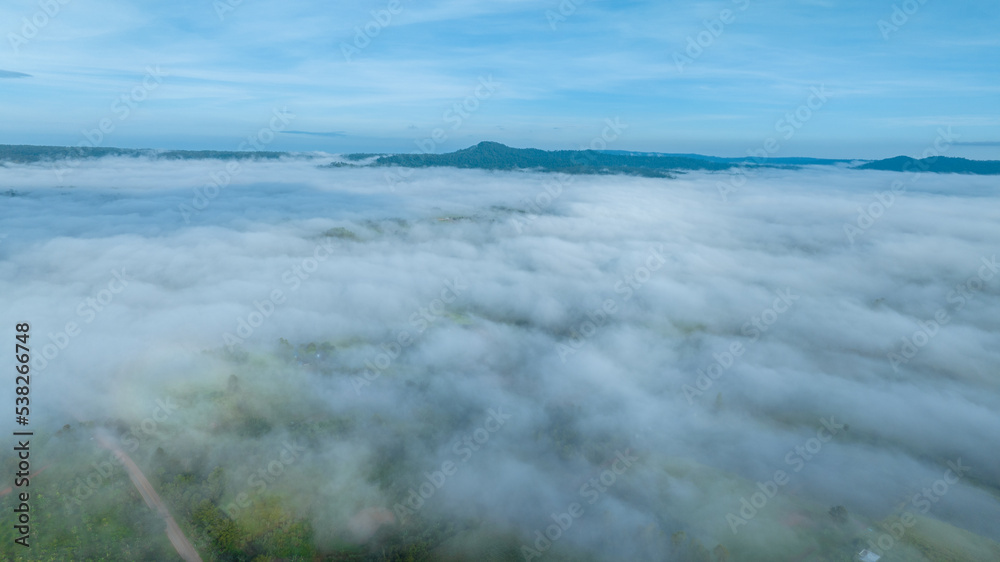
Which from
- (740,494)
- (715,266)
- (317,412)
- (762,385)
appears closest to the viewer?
(740,494)

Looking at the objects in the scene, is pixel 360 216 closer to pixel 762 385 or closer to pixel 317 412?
pixel 317 412

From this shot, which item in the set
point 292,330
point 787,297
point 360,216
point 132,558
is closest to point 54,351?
point 292,330

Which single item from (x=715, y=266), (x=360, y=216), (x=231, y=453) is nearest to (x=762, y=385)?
(x=715, y=266)

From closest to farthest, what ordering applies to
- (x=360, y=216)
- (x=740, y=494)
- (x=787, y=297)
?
(x=740, y=494) → (x=787, y=297) → (x=360, y=216)

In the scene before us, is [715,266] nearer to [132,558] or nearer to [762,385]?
[762,385]

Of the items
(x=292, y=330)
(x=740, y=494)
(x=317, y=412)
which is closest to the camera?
(x=740, y=494)

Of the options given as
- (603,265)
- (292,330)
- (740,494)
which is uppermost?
(603,265)

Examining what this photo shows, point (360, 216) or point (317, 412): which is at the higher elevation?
point (360, 216)

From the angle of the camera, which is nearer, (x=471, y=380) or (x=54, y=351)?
(x=54, y=351)

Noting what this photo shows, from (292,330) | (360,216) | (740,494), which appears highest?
(360,216)
